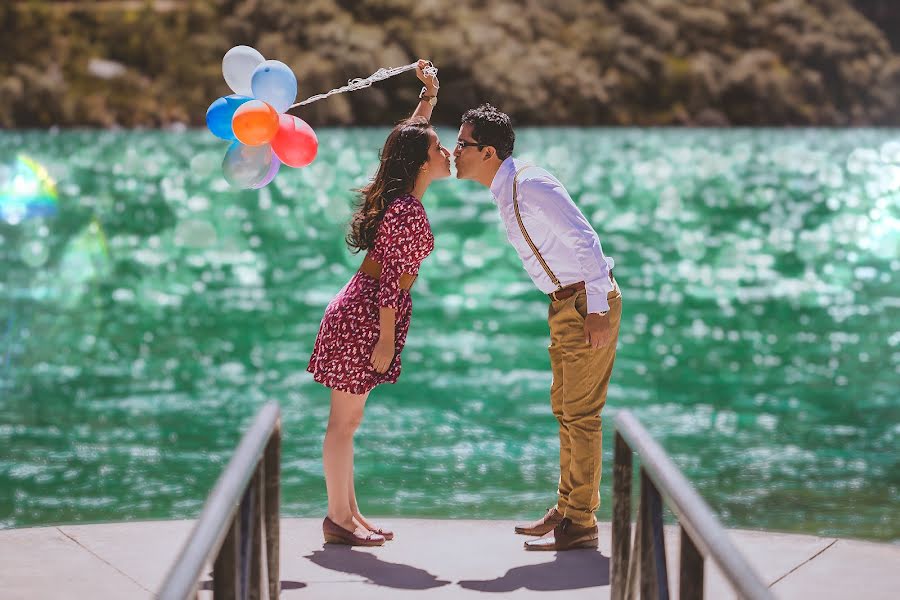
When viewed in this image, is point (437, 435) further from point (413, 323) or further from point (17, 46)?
point (17, 46)

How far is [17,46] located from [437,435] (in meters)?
159

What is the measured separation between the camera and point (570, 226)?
5859 mm

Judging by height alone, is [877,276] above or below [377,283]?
below

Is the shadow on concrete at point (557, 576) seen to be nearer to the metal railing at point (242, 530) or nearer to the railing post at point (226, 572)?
the metal railing at point (242, 530)

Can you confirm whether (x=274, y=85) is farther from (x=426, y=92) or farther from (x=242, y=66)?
(x=426, y=92)

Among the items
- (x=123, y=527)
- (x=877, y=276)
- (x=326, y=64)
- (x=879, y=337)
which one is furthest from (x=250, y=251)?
(x=326, y=64)

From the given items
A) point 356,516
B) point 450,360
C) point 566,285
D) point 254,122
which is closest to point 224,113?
point 254,122

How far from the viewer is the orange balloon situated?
6.02 metres

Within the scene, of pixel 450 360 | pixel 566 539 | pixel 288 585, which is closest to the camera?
pixel 288 585

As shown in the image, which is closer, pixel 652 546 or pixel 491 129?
pixel 652 546

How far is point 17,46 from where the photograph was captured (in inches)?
6501

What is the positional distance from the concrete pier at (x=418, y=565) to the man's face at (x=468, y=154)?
1545 millimetres

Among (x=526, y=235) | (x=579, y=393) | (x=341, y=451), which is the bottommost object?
(x=341, y=451)

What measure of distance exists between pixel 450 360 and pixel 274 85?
1825 centimetres
